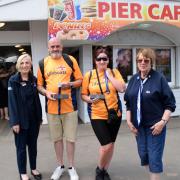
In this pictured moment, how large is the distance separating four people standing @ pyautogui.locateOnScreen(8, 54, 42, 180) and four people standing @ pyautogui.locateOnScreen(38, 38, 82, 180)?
0.51 feet

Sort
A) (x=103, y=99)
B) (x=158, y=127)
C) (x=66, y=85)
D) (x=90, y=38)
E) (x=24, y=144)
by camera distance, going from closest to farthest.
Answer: (x=158, y=127) → (x=103, y=99) → (x=66, y=85) → (x=24, y=144) → (x=90, y=38)

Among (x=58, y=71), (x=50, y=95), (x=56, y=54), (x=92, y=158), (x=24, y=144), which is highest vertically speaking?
(x=56, y=54)

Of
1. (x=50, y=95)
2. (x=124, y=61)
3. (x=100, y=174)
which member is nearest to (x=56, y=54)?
(x=50, y=95)

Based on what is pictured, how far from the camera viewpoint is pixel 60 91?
447cm

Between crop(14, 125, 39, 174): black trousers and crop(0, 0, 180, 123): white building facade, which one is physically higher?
crop(0, 0, 180, 123): white building facade

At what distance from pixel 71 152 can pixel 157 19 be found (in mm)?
4734

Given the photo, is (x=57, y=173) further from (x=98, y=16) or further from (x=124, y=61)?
(x=124, y=61)

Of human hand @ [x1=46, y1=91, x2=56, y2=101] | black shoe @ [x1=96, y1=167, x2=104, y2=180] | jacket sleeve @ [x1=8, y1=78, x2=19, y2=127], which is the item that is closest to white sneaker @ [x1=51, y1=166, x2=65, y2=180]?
black shoe @ [x1=96, y1=167, x2=104, y2=180]

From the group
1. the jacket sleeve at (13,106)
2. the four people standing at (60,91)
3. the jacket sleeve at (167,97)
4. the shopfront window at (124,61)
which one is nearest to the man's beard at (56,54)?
the four people standing at (60,91)

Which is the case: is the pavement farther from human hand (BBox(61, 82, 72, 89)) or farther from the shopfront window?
the shopfront window

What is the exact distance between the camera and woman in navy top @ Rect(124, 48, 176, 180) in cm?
368

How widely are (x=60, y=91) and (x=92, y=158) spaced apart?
168cm

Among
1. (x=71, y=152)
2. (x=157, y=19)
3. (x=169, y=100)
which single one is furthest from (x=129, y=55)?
(x=169, y=100)

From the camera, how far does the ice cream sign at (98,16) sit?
25.0 ft
